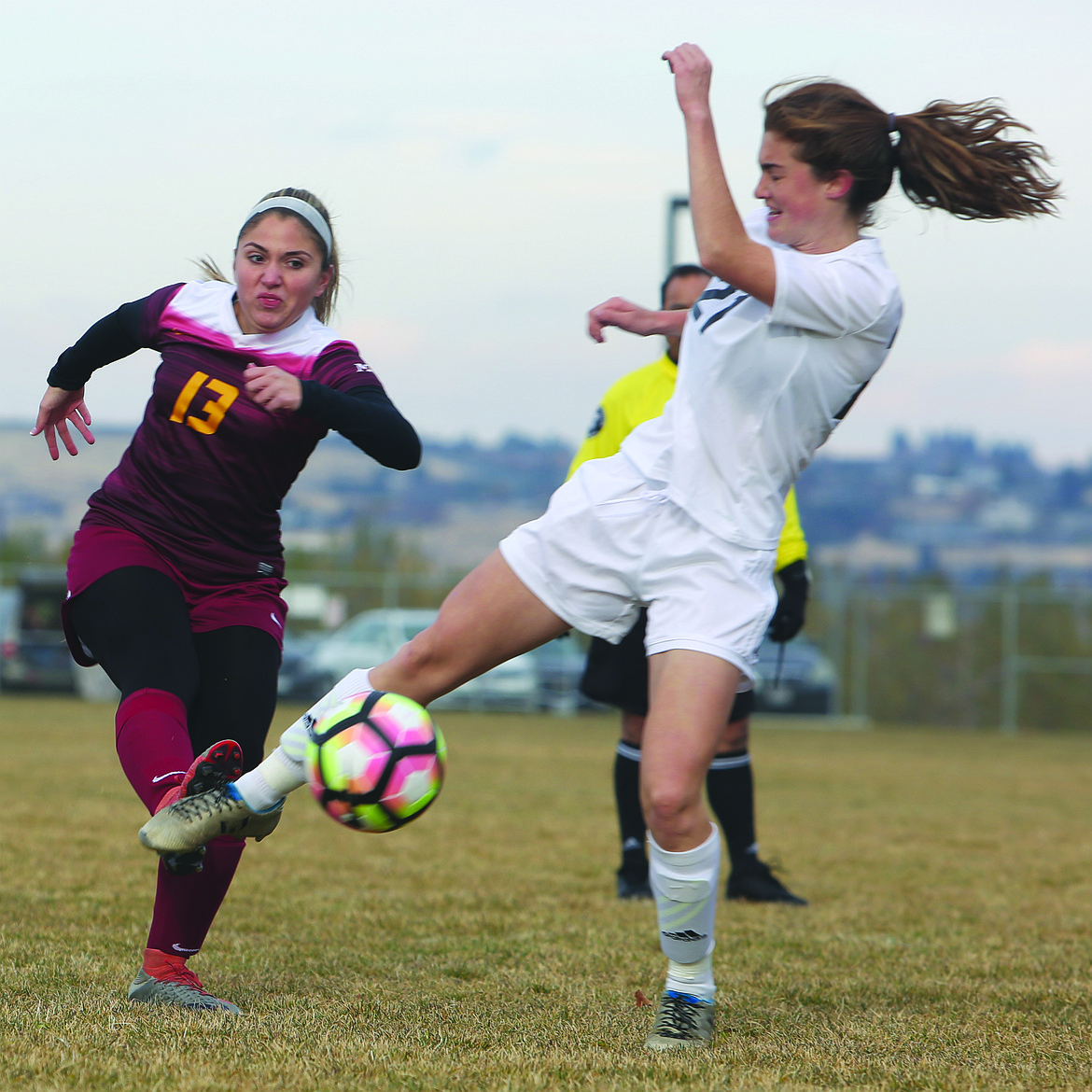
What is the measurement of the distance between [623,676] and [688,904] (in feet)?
7.01

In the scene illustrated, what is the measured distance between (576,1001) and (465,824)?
184 inches

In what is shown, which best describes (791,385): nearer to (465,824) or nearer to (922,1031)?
(922,1031)

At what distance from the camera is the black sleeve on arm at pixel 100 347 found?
12.9 ft

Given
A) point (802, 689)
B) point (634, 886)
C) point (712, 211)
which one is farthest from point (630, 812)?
point (802, 689)

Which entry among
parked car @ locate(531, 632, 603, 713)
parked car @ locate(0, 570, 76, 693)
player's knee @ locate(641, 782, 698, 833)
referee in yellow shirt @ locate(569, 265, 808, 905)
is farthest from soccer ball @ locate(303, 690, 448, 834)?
parked car @ locate(0, 570, 76, 693)

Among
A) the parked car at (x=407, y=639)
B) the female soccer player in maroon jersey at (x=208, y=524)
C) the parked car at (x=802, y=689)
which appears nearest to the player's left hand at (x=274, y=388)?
the female soccer player in maroon jersey at (x=208, y=524)

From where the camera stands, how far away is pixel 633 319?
364 centimetres

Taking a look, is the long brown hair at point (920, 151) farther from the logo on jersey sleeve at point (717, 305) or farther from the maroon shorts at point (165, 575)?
the maroon shorts at point (165, 575)

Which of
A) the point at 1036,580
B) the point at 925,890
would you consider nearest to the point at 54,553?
the point at 1036,580

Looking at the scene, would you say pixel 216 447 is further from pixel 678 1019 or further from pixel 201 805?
pixel 678 1019

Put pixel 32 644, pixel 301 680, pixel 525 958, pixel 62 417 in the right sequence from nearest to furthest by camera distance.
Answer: pixel 62 417 → pixel 525 958 → pixel 301 680 → pixel 32 644

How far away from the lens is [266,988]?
12.7 feet

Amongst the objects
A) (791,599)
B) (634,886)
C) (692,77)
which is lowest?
(634,886)

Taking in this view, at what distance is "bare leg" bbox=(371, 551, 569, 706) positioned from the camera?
11.1ft
